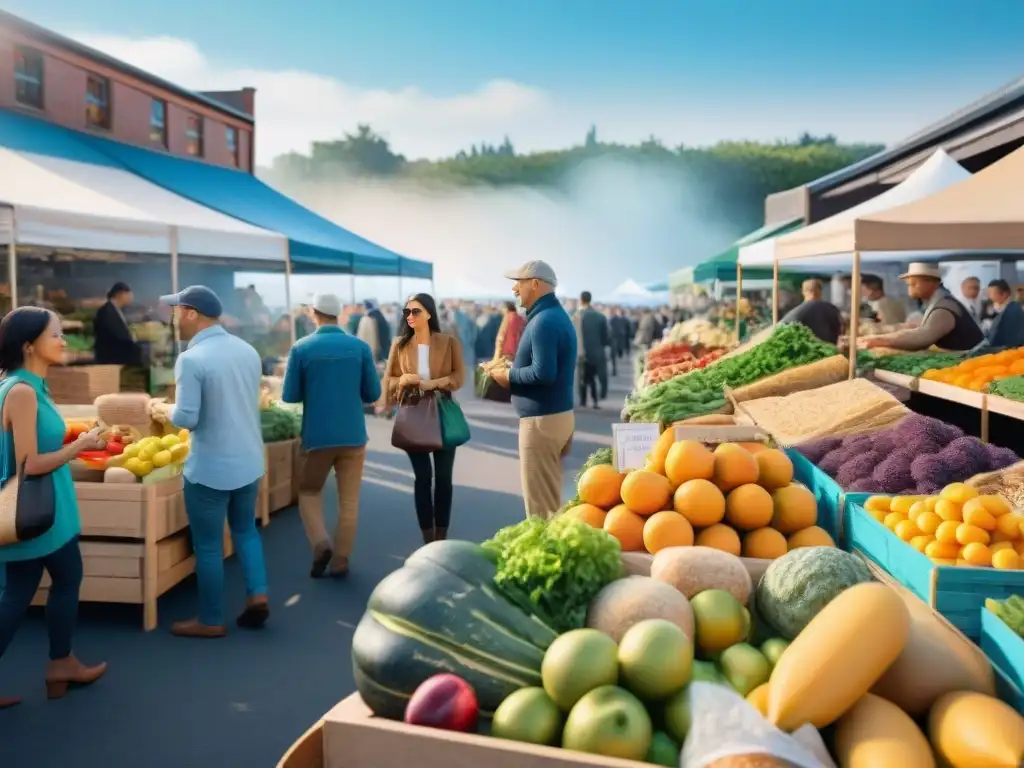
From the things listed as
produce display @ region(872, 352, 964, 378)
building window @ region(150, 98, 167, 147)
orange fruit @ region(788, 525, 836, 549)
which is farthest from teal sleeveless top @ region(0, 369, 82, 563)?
building window @ region(150, 98, 167, 147)

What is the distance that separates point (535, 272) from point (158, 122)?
17940mm

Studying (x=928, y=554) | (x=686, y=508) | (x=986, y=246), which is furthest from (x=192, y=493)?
(x=986, y=246)

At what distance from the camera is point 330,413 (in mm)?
5973

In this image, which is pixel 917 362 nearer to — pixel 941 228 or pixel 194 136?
pixel 941 228

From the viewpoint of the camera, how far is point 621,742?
1.88 m

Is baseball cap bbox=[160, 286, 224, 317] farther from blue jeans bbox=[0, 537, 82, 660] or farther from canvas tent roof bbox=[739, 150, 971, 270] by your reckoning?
canvas tent roof bbox=[739, 150, 971, 270]

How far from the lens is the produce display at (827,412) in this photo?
4984 mm

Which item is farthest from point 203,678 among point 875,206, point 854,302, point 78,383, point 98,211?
point 875,206

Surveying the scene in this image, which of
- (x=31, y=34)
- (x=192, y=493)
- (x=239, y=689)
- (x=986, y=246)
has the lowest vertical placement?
(x=239, y=689)

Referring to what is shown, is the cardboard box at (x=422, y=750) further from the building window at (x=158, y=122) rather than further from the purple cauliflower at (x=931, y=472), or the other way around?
the building window at (x=158, y=122)

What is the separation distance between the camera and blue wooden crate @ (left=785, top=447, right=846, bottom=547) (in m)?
3.78

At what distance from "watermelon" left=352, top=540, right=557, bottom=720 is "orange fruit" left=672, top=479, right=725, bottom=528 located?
3.62 ft

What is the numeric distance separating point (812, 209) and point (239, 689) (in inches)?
947

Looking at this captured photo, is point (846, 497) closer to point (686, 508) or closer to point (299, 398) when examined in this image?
point (686, 508)
